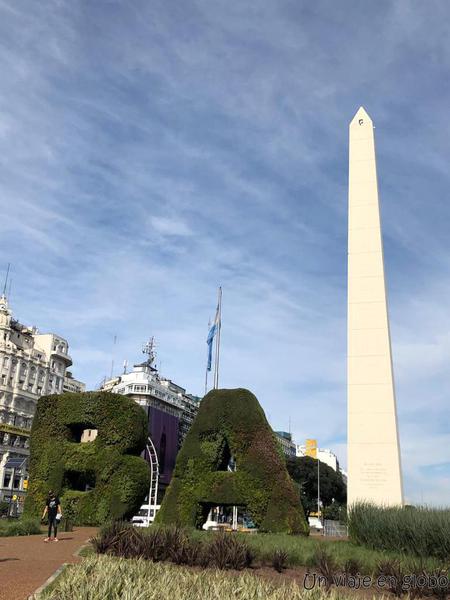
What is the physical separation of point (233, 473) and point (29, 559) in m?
9.10

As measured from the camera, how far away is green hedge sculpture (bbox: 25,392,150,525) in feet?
71.6

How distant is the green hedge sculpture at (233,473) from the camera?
1953 cm

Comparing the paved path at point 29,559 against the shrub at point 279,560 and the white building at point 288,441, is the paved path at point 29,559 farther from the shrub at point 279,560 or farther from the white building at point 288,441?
the white building at point 288,441

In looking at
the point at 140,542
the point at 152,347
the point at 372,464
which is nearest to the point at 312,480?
the point at 152,347

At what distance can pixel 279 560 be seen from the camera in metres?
12.2

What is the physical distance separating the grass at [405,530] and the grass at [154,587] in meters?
7.56

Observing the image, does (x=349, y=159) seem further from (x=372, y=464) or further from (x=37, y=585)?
(x=37, y=585)

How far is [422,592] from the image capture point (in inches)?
412

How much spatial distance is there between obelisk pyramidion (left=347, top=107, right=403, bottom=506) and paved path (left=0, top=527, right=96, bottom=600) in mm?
11901

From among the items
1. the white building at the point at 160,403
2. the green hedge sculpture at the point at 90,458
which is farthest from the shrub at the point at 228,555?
the white building at the point at 160,403

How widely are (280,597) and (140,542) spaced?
6.28 metres

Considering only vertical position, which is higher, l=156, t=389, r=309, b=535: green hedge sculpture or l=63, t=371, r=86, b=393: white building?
l=63, t=371, r=86, b=393: white building

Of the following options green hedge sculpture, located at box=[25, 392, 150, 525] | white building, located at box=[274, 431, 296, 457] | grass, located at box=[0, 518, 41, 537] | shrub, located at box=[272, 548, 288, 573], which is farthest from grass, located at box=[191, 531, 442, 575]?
white building, located at box=[274, 431, 296, 457]

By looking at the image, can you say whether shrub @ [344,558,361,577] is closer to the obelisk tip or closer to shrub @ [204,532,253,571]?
shrub @ [204,532,253,571]
